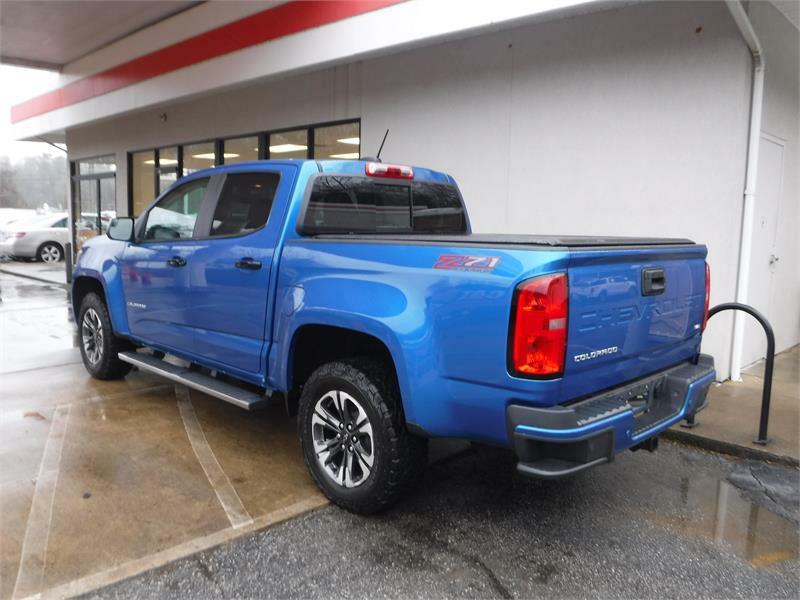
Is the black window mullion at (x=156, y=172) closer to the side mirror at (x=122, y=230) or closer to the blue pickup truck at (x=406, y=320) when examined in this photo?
the side mirror at (x=122, y=230)

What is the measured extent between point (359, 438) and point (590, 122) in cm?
463

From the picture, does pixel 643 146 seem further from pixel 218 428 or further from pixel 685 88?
pixel 218 428

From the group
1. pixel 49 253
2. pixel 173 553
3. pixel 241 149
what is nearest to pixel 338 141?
pixel 241 149

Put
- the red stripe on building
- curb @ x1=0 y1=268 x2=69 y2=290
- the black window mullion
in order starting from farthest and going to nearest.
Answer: the black window mullion
curb @ x1=0 y1=268 x2=69 y2=290
the red stripe on building

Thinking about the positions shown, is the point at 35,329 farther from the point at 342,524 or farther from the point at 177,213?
the point at 342,524

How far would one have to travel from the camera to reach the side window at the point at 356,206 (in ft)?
13.4

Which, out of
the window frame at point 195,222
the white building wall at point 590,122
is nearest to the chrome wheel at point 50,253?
A: the white building wall at point 590,122

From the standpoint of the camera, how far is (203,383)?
445 cm

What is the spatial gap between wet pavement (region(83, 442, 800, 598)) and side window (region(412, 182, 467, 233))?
1.80 metres

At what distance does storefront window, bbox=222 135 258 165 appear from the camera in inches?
443

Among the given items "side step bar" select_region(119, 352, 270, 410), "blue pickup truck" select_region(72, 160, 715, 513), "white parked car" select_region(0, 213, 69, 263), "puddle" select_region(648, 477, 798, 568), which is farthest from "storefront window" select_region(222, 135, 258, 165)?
"white parked car" select_region(0, 213, 69, 263)

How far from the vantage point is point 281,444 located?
460cm

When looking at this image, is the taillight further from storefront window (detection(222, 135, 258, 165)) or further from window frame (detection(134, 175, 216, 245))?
storefront window (detection(222, 135, 258, 165))

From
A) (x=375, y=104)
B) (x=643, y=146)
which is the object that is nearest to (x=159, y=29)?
(x=375, y=104)
